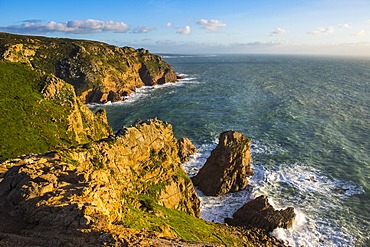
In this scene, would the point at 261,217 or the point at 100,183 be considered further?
the point at 261,217

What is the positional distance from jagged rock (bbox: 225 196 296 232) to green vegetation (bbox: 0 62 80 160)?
2934 centimetres

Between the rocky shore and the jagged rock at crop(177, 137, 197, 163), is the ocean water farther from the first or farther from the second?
the rocky shore

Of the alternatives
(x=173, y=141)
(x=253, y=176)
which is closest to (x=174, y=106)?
(x=253, y=176)

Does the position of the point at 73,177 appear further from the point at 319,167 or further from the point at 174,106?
the point at 174,106

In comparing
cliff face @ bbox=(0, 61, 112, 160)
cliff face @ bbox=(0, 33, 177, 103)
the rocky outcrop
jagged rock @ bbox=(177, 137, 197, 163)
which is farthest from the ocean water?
cliff face @ bbox=(0, 61, 112, 160)

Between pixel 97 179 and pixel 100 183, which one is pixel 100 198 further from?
pixel 97 179

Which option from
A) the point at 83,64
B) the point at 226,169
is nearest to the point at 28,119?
the point at 226,169

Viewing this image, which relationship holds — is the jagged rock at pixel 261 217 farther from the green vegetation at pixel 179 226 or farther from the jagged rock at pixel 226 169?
the green vegetation at pixel 179 226

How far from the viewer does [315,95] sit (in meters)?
112

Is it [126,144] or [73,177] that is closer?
[73,177]

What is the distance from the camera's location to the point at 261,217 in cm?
3378

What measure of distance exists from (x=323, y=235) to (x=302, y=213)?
14.9 feet

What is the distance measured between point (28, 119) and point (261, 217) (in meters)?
40.1

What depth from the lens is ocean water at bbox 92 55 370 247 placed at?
36.3m
